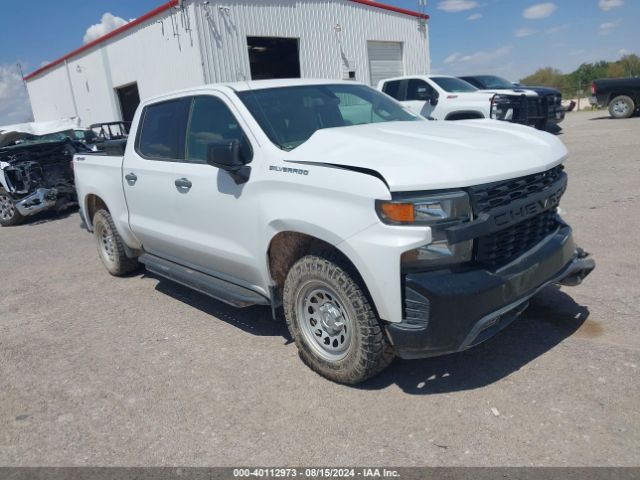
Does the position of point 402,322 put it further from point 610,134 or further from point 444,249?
point 610,134

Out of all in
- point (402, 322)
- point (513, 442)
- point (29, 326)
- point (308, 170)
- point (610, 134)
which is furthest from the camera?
point (610, 134)

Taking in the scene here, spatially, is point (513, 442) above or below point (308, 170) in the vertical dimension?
below

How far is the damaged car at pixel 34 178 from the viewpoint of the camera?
10.4 m

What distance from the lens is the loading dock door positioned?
21000 mm

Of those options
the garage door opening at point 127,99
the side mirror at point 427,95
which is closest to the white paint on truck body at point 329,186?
the side mirror at point 427,95

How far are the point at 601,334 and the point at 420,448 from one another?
5.73ft

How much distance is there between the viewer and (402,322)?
295cm

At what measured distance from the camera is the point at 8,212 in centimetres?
1080

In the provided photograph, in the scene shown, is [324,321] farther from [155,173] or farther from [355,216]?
[155,173]

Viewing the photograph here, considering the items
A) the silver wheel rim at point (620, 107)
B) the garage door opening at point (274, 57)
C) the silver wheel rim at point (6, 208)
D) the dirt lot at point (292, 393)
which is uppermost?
the garage door opening at point (274, 57)

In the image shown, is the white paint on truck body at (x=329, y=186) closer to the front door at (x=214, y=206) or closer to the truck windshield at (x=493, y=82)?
the front door at (x=214, y=206)

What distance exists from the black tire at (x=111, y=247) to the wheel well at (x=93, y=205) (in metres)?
0.13

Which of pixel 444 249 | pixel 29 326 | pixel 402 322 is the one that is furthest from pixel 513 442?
pixel 29 326

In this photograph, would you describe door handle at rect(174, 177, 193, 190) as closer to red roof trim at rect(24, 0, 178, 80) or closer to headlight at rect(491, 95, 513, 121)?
headlight at rect(491, 95, 513, 121)
